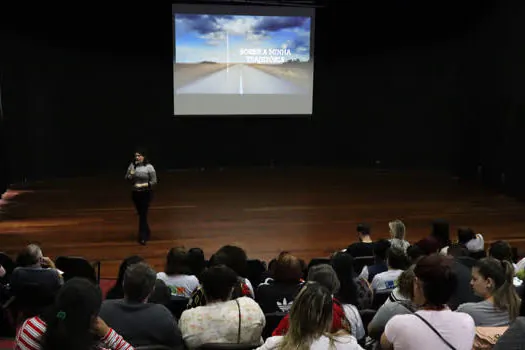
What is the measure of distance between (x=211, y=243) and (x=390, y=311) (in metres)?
5.04

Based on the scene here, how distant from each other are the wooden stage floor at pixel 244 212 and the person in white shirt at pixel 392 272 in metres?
2.86

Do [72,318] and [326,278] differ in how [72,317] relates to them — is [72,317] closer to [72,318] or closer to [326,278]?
[72,318]

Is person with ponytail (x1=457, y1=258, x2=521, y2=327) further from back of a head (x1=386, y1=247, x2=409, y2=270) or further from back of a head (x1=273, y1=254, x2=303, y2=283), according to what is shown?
back of a head (x1=386, y1=247, x2=409, y2=270)

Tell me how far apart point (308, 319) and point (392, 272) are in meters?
2.34

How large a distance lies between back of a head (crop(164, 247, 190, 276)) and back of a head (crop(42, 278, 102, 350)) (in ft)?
7.24

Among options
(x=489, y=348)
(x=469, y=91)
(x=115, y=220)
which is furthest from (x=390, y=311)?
(x=469, y=91)

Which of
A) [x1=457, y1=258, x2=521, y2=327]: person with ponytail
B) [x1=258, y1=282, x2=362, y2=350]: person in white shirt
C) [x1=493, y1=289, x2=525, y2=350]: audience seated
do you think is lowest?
[x1=457, y1=258, x2=521, y2=327]: person with ponytail

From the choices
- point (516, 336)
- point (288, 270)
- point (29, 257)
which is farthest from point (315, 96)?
point (516, 336)

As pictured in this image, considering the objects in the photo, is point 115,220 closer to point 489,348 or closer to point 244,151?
point 244,151

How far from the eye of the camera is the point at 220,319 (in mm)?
2912

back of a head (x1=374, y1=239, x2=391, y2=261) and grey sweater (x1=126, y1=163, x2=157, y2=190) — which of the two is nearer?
back of a head (x1=374, y1=239, x2=391, y2=261)

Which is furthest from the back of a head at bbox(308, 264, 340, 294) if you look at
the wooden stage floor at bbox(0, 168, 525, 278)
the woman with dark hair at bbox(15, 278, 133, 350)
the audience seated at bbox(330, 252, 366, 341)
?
the wooden stage floor at bbox(0, 168, 525, 278)

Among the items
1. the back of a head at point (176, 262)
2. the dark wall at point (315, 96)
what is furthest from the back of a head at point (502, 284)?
the dark wall at point (315, 96)

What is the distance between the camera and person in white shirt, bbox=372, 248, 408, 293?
4.38m
